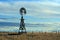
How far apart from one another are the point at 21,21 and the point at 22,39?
18.9 meters

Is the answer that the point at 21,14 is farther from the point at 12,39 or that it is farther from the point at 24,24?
the point at 12,39

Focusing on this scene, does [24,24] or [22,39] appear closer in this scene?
[22,39]

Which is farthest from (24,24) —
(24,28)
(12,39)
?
(12,39)

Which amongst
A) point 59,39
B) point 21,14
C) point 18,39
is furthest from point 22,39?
point 21,14

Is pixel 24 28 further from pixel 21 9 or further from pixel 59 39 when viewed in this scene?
pixel 59 39

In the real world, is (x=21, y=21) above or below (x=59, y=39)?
above

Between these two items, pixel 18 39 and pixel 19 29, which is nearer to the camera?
pixel 18 39

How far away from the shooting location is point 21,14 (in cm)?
5325

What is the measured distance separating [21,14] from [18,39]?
18050 mm

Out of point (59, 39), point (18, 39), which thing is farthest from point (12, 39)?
point (59, 39)

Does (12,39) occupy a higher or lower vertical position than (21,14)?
lower

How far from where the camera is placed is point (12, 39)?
36438mm

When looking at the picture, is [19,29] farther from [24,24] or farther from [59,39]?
[59,39]

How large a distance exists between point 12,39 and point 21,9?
17751 mm
